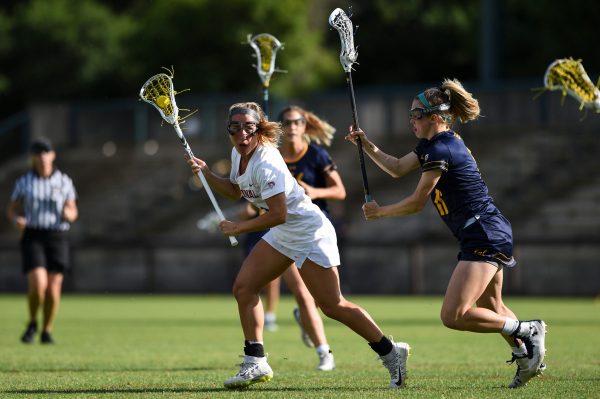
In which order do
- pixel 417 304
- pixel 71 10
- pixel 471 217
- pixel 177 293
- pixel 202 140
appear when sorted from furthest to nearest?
pixel 71 10 → pixel 202 140 → pixel 177 293 → pixel 417 304 → pixel 471 217

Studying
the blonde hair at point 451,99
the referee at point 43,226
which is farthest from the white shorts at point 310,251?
the referee at point 43,226

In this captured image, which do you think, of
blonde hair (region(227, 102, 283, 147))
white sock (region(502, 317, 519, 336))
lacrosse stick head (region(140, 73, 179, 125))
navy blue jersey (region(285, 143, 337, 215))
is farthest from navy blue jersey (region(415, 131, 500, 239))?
navy blue jersey (region(285, 143, 337, 215))

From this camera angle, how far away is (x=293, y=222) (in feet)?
28.9

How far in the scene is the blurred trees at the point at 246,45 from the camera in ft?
118

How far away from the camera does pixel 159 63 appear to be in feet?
123

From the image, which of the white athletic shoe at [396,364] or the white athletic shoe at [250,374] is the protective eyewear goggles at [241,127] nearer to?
the white athletic shoe at [250,374]

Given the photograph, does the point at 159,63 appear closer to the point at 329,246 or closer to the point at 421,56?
the point at 421,56

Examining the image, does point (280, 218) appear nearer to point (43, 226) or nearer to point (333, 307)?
point (333, 307)

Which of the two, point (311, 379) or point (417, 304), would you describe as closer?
point (311, 379)

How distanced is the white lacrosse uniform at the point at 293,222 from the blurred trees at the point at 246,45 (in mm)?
26309

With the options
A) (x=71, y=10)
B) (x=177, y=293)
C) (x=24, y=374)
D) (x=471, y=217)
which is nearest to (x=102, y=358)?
(x=24, y=374)

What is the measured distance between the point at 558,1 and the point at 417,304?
621 inches

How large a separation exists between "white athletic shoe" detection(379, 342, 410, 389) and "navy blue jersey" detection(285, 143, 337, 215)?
252 centimetres

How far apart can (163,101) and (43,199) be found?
183 inches
